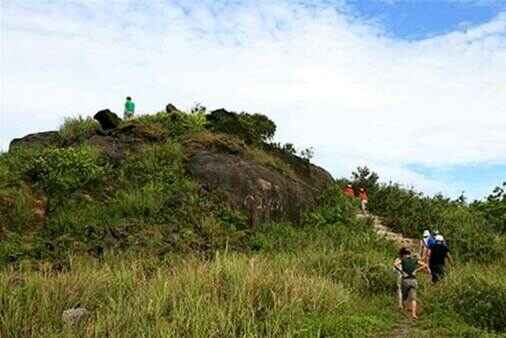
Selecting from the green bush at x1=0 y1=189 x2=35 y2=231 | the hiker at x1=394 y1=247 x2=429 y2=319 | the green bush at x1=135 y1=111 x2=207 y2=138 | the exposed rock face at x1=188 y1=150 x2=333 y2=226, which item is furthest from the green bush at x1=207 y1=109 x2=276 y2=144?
the hiker at x1=394 y1=247 x2=429 y2=319

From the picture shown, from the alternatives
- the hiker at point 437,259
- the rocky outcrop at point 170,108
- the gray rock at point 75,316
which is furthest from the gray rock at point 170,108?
the gray rock at point 75,316

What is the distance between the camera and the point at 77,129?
29.3 meters

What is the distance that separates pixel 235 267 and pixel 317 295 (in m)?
1.67

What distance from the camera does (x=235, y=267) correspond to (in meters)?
13.7

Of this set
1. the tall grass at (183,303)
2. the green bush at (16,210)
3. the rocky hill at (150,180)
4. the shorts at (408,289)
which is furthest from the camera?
the rocky hill at (150,180)

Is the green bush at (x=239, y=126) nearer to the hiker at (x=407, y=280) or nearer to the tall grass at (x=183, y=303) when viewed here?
the hiker at (x=407, y=280)

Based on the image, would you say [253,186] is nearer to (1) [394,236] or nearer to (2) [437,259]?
(1) [394,236]

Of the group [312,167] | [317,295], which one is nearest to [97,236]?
[317,295]

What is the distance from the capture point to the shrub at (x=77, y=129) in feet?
93.9

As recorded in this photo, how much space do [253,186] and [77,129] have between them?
28.3 ft

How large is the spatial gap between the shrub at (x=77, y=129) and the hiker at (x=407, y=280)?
16.1 m

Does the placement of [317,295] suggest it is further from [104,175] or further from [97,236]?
[104,175]

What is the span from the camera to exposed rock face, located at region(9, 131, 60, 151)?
28.9m

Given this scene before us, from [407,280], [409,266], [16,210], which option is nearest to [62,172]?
[16,210]
